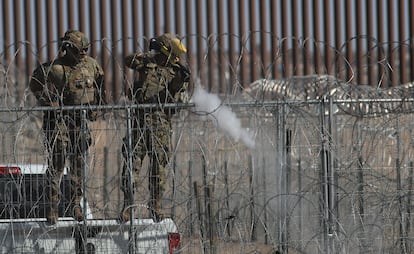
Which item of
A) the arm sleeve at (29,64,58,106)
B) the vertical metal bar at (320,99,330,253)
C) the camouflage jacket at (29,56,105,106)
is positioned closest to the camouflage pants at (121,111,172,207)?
the camouflage jacket at (29,56,105,106)

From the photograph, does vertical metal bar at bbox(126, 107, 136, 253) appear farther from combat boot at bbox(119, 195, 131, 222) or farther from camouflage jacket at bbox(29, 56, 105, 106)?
camouflage jacket at bbox(29, 56, 105, 106)

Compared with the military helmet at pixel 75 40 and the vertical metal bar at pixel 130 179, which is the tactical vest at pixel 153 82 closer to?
the military helmet at pixel 75 40

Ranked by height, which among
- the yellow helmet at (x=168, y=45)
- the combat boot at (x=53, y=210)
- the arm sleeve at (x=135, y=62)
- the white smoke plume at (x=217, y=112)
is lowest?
the combat boot at (x=53, y=210)

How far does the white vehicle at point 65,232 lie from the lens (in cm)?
622

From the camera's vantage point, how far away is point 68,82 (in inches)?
268

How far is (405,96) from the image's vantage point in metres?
6.55

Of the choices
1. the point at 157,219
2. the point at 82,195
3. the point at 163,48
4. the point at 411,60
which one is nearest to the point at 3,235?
the point at 82,195

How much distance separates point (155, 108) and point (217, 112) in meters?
0.48

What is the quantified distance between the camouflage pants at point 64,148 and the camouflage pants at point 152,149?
292 millimetres

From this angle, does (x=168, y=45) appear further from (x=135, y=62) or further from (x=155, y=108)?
(x=155, y=108)

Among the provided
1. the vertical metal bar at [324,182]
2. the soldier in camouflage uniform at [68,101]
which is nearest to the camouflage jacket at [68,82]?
the soldier in camouflage uniform at [68,101]

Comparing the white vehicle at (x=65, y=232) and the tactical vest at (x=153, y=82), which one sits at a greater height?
the tactical vest at (x=153, y=82)

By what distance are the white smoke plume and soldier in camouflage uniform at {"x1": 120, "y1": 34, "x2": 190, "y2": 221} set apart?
0.55 ft

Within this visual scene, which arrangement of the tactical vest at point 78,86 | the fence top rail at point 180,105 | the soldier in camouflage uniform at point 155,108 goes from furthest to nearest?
the tactical vest at point 78,86 < the soldier in camouflage uniform at point 155,108 < the fence top rail at point 180,105
